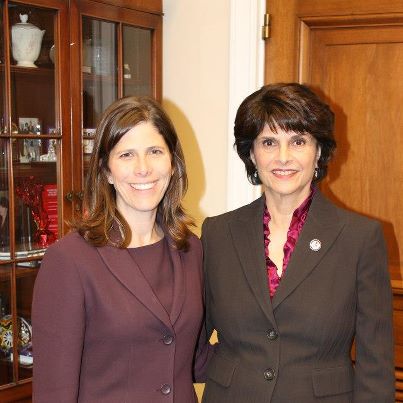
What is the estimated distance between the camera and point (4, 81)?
207 centimetres

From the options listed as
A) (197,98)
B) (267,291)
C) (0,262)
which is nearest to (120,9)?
(197,98)

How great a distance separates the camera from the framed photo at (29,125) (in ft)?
7.07

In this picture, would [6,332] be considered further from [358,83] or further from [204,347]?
[358,83]

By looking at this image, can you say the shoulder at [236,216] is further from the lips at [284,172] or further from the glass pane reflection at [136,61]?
the glass pane reflection at [136,61]

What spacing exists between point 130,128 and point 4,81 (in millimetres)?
807

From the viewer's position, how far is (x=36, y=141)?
2199mm

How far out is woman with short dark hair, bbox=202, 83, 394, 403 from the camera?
1.51 metres

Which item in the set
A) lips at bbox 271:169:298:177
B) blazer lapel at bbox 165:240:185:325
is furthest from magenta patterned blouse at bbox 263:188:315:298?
blazer lapel at bbox 165:240:185:325

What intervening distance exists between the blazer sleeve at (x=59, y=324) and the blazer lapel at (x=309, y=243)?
1.60 feet

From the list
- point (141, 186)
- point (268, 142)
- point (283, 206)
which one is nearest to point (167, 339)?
point (141, 186)

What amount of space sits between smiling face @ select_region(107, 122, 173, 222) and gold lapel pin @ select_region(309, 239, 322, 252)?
40 cm

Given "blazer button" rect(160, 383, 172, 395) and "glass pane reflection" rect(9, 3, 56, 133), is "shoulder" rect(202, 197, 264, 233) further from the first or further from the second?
"glass pane reflection" rect(9, 3, 56, 133)

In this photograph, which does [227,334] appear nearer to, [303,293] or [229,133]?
[303,293]

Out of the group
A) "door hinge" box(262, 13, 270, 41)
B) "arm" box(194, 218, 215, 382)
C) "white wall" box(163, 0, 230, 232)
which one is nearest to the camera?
"arm" box(194, 218, 215, 382)
